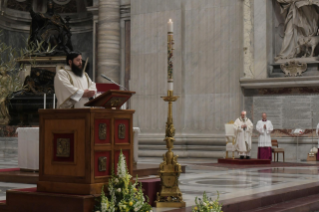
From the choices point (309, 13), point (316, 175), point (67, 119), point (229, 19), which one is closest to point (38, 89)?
point (229, 19)

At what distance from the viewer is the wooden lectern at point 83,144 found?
195 inches

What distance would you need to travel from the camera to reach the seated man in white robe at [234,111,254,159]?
1417 centimetres

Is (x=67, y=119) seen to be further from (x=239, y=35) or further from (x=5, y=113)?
(x=5, y=113)

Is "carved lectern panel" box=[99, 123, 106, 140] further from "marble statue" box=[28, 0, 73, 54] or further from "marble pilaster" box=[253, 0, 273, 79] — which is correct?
"marble statue" box=[28, 0, 73, 54]

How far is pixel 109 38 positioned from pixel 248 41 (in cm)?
484

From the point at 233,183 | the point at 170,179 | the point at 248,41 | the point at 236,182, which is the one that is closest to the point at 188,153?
the point at 248,41

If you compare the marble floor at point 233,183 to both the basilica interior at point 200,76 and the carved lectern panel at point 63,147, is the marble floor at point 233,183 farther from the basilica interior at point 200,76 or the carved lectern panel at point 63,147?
the carved lectern panel at point 63,147

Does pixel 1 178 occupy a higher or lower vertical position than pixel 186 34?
lower

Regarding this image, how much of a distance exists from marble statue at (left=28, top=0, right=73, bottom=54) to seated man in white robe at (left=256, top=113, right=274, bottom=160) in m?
7.87

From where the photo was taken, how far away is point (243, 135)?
1421 cm

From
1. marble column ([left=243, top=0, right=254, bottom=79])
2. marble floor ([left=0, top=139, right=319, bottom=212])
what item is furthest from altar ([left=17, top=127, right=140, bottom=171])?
marble column ([left=243, top=0, right=254, bottom=79])

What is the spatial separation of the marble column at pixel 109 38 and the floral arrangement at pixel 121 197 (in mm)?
12837

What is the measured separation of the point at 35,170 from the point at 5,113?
10.0 meters

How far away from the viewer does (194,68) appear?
16172 mm
